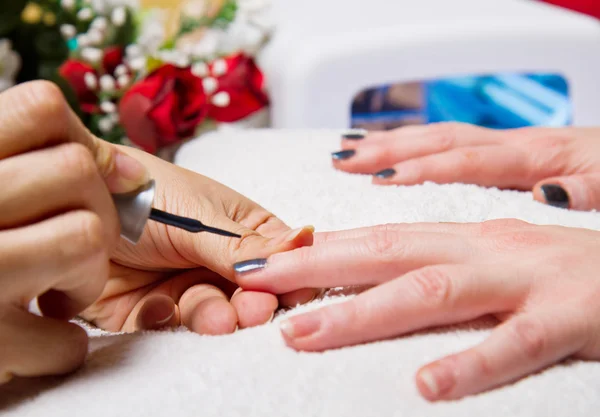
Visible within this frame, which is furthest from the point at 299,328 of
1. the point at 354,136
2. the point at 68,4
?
the point at 68,4

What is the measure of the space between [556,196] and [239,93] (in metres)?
1.05

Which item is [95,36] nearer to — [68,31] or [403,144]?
[68,31]

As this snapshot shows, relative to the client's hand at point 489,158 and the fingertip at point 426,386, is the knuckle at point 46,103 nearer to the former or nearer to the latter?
the fingertip at point 426,386

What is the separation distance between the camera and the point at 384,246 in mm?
633

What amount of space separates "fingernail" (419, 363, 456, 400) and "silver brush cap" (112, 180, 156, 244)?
0.24m

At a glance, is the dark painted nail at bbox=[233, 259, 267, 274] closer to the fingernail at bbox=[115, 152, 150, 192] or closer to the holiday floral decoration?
the fingernail at bbox=[115, 152, 150, 192]

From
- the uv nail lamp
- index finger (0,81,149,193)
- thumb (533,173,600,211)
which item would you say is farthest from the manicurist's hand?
the uv nail lamp

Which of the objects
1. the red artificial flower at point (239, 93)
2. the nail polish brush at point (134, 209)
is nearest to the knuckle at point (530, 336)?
the nail polish brush at point (134, 209)

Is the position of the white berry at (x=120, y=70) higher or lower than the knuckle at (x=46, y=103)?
lower

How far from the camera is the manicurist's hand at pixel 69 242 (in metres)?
0.48

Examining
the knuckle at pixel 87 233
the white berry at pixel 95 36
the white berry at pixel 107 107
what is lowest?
the white berry at pixel 107 107

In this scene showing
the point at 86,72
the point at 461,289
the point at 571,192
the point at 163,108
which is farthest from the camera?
the point at 86,72

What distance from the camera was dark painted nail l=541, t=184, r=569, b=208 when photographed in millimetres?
913

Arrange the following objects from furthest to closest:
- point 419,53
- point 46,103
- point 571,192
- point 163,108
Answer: point 163,108 < point 419,53 < point 571,192 < point 46,103
